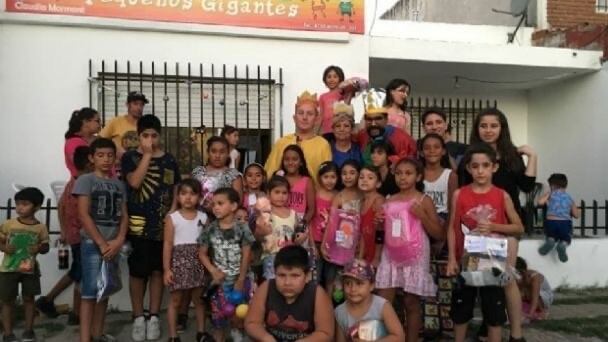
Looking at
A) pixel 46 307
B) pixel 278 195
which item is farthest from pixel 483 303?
pixel 46 307

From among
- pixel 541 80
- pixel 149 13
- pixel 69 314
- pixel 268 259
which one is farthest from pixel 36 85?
pixel 541 80

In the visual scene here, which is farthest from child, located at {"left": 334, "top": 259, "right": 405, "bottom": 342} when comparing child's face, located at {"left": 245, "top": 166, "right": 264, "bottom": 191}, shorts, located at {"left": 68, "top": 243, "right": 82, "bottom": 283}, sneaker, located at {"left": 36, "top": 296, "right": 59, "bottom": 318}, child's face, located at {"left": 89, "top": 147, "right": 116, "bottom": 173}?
sneaker, located at {"left": 36, "top": 296, "right": 59, "bottom": 318}

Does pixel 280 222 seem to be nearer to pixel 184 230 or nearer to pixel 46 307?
pixel 184 230

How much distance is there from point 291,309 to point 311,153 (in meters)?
1.80

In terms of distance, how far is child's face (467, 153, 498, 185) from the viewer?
4332 mm

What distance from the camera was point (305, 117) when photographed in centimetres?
536

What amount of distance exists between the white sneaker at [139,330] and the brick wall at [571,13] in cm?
782

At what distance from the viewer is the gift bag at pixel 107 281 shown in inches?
179

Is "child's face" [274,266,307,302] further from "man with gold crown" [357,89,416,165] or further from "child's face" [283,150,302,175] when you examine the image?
"man with gold crown" [357,89,416,165]

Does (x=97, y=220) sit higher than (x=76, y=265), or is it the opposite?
(x=97, y=220)

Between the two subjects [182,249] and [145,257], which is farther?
[145,257]

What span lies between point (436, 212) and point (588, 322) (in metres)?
2.24

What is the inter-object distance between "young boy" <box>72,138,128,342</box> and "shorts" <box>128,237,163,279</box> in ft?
0.75

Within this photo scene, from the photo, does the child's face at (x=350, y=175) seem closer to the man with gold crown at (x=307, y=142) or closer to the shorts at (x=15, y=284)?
the man with gold crown at (x=307, y=142)
